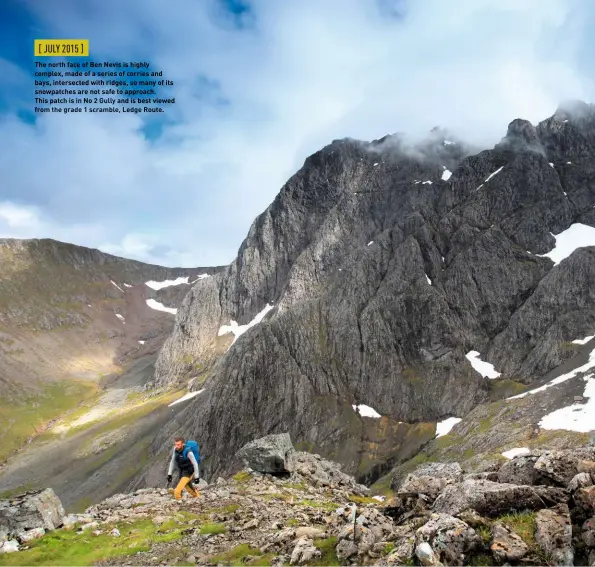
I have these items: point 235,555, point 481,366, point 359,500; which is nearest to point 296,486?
point 359,500

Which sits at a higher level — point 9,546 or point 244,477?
point 9,546

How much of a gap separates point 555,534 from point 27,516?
24.6m

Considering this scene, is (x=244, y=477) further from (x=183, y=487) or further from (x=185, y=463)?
(x=185, y=463)

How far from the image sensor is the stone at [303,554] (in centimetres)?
1553

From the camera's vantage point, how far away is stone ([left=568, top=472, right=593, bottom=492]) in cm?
1262

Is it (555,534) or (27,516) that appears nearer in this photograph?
(555,534)

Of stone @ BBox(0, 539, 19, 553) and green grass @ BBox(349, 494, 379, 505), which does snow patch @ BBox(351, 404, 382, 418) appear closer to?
green grass @ BBox(349, 494, 379, 505)

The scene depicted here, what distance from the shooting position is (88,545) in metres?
20.6

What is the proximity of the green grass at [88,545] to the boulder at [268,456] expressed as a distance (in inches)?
818

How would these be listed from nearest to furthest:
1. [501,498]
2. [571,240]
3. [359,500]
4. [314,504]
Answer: [501,498] → [314,504] → [359,500] → [571,240]

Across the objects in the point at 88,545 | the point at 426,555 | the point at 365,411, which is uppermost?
the point at 426,555

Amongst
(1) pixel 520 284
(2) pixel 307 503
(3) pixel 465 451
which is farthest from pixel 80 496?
(1) pixel 520 284

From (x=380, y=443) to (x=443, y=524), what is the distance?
141633 millimetres

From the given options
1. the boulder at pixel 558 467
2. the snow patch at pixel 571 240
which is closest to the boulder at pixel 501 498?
the boulder at pixel 558 467
